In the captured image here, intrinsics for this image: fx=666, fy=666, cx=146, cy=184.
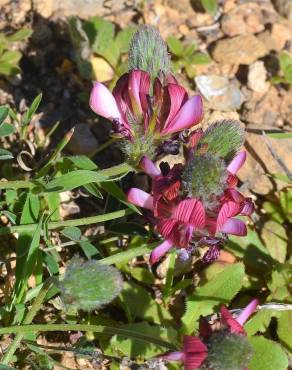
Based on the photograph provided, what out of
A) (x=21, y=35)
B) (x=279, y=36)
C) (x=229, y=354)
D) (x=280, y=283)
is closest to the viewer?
(x=229, y=354)

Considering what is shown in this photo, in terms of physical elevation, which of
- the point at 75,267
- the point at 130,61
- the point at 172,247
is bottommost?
the point at 172,247

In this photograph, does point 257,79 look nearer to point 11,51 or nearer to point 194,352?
point 11,51

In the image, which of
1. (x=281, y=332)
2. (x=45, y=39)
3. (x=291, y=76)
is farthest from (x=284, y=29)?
(x=281, y=332)

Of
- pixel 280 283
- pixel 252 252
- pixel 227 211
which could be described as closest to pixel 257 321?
pixel 280 283

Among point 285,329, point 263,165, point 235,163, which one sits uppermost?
point 235,163

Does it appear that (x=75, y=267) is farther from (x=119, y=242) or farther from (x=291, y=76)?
(x=291, y=76)

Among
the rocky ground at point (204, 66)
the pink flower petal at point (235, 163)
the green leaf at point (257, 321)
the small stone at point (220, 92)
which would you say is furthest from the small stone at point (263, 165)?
the pink flower petal at point (235, 163)

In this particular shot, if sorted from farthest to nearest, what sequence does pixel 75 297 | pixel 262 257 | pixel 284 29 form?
pixel 284 29
pixel 262 257
pixel 75 297

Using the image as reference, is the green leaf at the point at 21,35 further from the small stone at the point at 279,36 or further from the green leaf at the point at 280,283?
A: the green leaf at the point at 280,283
